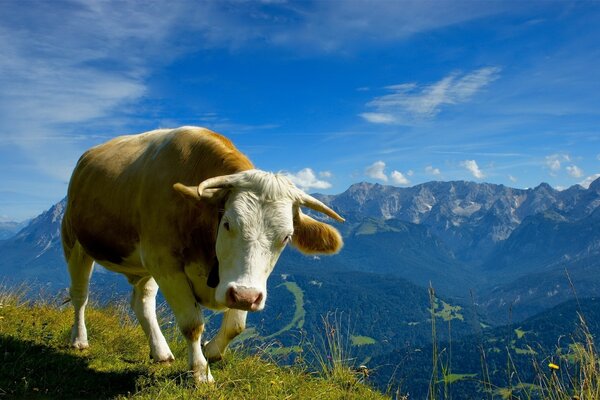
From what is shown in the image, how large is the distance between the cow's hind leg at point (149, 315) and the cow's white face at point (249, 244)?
9.85 feet

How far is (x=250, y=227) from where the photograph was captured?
5555mm

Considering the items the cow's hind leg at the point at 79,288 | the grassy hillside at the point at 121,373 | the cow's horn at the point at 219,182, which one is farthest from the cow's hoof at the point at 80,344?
the cow's horn at the point at 219,182

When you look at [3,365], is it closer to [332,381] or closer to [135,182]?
[135,182]

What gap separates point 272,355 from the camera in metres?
8.56

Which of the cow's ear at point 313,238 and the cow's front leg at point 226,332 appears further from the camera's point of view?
the cow's ear at point 313,238

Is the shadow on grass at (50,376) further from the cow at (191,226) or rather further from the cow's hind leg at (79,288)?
the cow at (191,226)

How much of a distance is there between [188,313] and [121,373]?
176 cm

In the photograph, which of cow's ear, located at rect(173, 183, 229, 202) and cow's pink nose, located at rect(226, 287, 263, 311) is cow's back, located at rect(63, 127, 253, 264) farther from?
cow's pink nose, located at rect(226, 287, 263, 311)

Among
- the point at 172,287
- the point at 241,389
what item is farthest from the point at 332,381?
the point at 172,287

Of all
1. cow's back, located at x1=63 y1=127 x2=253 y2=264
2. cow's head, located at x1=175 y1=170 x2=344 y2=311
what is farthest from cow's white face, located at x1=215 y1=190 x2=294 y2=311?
cow's back, located at x1=63 y1=127 x2=253 y2=264

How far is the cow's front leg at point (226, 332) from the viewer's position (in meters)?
6.60

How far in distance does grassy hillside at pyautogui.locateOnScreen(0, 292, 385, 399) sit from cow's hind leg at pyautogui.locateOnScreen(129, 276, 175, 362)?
221 mm

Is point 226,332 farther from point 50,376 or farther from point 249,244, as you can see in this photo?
point 50,376

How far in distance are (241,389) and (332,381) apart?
1.53 meters
